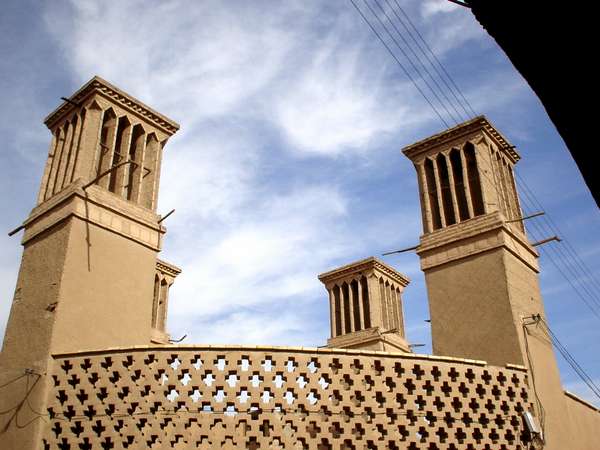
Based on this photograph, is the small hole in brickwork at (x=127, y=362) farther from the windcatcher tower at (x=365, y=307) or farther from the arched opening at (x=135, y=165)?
the windcatcher tower at (x=365, y=307)

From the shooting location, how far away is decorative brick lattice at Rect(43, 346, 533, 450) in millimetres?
8180

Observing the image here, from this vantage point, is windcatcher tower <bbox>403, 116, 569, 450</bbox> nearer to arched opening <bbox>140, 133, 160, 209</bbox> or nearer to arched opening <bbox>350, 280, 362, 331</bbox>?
arched opening <bbox>140, 133, 160, 209</bbox>

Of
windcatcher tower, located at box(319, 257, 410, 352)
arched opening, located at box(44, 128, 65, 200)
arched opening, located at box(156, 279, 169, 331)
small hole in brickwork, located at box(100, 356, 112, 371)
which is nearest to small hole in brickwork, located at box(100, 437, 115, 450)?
small hole in brickwork, located at box(100, 356, 112, 371)

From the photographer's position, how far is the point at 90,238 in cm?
1118

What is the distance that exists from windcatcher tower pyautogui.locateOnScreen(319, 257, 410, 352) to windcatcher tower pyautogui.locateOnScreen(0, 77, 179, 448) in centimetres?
1140

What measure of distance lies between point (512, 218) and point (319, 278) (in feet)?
37.9

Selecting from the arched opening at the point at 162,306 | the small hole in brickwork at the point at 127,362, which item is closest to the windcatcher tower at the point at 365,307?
the arched opening at the point at 162,306

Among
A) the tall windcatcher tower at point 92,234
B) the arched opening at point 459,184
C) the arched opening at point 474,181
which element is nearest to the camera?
the tall windcatcher tower at point 92,234

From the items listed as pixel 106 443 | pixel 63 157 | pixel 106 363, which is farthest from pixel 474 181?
pixel 106 443

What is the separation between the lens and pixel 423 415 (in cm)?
891

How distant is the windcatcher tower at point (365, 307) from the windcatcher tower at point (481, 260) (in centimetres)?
875

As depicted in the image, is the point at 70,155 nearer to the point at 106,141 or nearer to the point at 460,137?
the point at 106,141

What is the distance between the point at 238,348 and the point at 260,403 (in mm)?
828

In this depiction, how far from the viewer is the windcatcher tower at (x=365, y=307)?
22.4 metres
